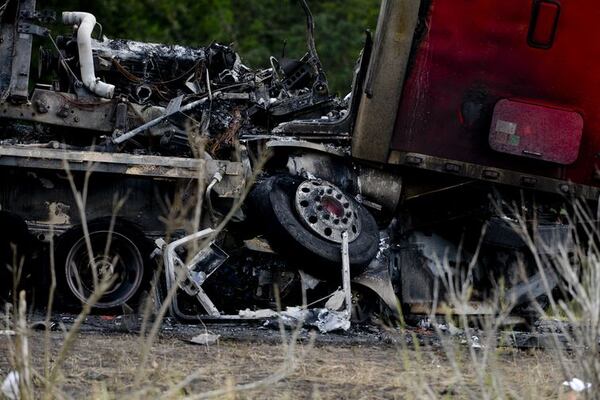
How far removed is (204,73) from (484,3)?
234 cm

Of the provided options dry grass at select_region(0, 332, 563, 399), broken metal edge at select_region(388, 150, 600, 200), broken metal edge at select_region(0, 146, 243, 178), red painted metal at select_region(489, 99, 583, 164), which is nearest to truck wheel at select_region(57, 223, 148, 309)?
broken metal edge at select_region(0, 146, 243, 178)

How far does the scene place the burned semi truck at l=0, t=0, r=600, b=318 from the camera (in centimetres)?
885

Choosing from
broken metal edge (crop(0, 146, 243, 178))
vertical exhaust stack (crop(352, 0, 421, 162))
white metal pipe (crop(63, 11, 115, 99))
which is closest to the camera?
broken metal edge (crop(0, 146, 243, 178))

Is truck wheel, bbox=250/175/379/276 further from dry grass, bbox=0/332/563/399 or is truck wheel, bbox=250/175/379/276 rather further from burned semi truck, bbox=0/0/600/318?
dry grass, bbox=0/332/563/399

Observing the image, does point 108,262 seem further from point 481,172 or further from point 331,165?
point 481,172

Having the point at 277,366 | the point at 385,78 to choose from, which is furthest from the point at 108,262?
the point at 385,78

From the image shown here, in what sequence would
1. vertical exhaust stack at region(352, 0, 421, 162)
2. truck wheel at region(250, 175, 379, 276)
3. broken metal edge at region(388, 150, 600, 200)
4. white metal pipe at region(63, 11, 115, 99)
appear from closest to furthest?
truck wheel at region(250, 175, 379, 276), vertical exhaust stack at region(352, 0, 421, 162), broken metal edge at region(388, 150, 600, 200), white metal pipe at region(63, 11, 115, 99)

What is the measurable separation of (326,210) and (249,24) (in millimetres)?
19555

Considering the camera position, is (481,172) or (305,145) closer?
(481,172)

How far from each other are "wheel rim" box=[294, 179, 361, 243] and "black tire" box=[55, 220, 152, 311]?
1099mm

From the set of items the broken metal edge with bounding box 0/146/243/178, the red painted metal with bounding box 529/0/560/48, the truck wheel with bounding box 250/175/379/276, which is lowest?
the truck wheel with bounding box 250/175/379/276

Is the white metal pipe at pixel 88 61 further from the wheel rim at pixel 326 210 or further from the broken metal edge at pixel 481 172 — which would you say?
the broken metal edge at pixel 481 172

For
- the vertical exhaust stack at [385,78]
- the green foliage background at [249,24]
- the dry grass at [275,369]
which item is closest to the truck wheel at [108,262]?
the dry grass at [275,369]

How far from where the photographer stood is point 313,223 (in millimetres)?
8930
